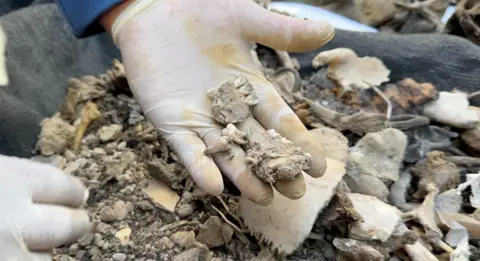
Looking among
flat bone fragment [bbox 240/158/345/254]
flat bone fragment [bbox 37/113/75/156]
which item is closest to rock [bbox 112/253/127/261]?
flat bone fragment [bbox 240/158/345/254]

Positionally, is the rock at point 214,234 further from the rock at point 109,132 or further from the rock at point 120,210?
the rock at point 109,132

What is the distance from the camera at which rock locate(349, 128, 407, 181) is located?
1191mm

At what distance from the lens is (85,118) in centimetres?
127

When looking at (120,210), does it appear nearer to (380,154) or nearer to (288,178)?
(288,178)

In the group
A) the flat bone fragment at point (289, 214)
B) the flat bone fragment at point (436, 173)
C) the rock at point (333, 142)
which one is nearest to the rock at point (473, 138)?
the flat bone fragment at point (436, 173)

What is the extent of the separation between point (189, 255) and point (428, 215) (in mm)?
500

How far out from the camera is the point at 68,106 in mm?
1308

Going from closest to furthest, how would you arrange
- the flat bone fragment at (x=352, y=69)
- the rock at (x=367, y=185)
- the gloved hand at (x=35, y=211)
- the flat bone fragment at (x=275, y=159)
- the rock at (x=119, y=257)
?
the gloved hand at (x=35, y=211) < the flat bone fragment at (x=275, y=159) < the rock at (x=119, y=257) < the rock at (x=367, y=185) < the flat bone fragment at (x=352, y=69)

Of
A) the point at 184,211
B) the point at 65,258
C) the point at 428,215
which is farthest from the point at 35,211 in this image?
the point at 428,215

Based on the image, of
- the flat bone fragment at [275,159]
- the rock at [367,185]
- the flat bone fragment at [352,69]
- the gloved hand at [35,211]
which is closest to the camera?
the gloved hand at [35,211]

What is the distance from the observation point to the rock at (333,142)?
45.5 inches

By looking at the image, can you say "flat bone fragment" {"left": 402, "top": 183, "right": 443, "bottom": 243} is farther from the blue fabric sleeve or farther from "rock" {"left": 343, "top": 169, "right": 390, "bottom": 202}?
the blue fabric sleeve

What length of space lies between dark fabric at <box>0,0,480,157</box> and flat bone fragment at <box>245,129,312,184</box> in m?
0.60

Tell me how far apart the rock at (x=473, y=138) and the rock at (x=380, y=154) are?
7.3 inches
